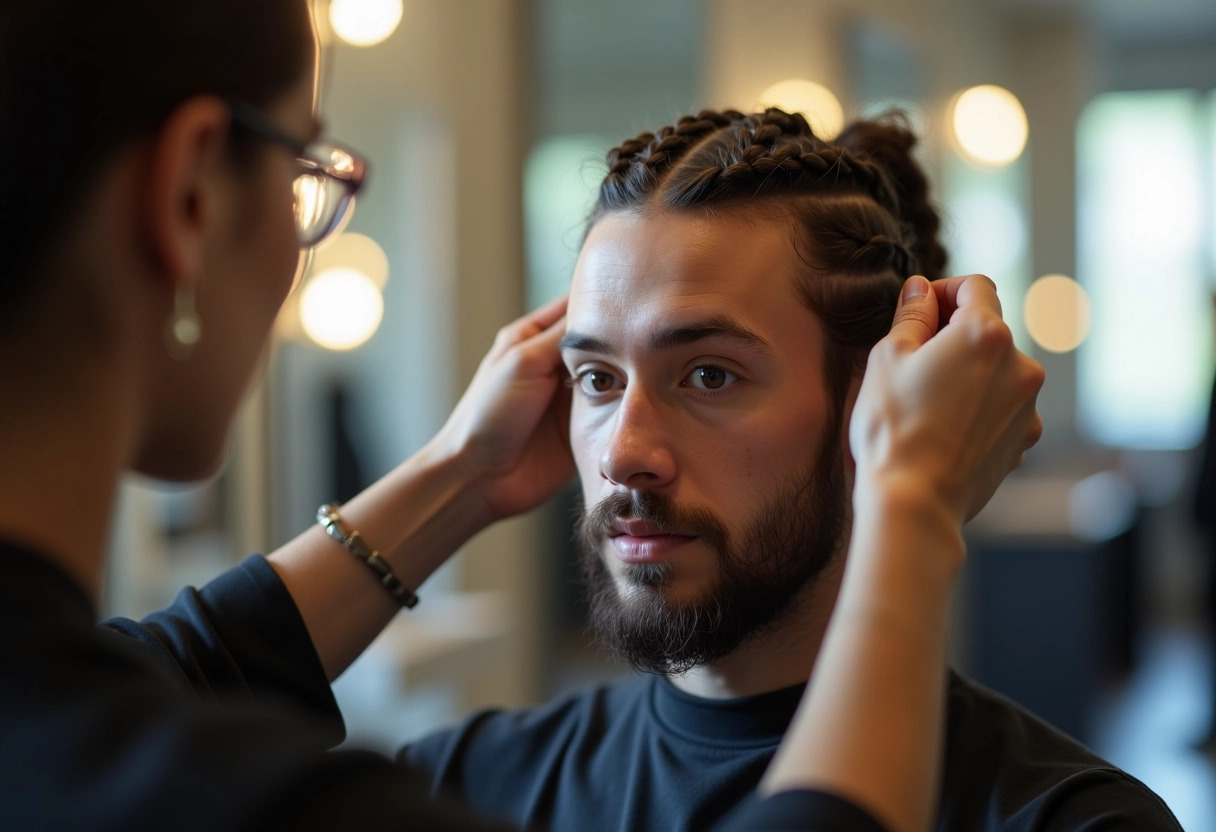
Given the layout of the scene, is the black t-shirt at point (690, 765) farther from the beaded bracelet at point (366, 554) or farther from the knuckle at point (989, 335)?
the knuckle at point (989, 335)

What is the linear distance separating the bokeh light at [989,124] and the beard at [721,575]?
447 cm

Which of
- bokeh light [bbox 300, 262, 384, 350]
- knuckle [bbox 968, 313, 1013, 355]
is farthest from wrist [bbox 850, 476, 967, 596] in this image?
bokeh light [bbox 300, 262, 384, 350]

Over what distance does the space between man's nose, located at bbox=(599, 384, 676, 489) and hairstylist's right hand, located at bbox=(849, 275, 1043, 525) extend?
34cm

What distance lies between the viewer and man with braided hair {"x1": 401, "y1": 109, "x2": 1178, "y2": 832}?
3.96ft

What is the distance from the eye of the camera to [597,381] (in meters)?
1.34

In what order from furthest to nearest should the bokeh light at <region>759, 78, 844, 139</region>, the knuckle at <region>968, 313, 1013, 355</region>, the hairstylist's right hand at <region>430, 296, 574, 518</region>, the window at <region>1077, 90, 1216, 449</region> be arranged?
the window at <region>1077, 90, 1216, 449</region>
the bokeh light at <region>759, 78, 844, 139</region>
the hairstylist's right hand at <region>430, 296, 574, 518</region>
the knuckle at <region>968, 313, 1013, 355</region>

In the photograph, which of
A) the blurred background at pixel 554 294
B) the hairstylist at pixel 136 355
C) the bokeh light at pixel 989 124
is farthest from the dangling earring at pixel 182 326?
the bokeh light at pixel 989 124

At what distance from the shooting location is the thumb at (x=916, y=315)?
3.06 feet

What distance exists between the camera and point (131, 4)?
674 mm

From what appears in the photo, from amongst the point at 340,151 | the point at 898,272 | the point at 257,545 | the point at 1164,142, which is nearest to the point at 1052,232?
the point at 1164,142

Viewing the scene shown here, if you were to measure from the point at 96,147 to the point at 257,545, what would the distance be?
2153 millimetres

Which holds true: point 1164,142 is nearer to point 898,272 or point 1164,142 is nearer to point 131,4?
point 898,272

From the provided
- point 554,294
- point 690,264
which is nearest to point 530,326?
point 690,264

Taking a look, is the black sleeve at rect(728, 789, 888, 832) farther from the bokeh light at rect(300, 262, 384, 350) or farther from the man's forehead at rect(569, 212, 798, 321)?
the bokeh light at rect(300, 262, 384, 350)
